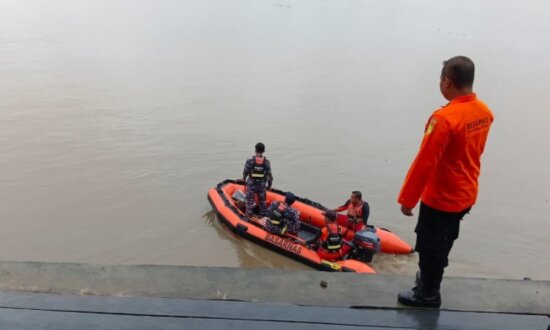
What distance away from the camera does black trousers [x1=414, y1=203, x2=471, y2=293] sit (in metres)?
2.28

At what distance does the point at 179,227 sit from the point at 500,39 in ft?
95.4

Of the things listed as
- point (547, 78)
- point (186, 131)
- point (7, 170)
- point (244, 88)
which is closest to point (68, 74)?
point (244, 88)

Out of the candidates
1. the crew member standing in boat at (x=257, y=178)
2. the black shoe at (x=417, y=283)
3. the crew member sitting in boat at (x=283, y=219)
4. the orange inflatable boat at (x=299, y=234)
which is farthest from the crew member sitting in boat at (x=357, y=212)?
the black shoe at (x=417, y=283)

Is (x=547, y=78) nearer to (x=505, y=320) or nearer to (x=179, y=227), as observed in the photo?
(x=179, y=227)

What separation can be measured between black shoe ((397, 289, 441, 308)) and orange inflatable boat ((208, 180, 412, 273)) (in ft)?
12.6

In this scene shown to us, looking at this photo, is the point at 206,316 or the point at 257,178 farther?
the point at 257,178

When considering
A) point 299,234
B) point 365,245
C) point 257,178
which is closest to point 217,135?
point 257,178

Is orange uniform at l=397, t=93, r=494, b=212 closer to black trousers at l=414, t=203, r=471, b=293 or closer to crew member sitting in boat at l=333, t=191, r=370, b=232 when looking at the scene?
black trousers at l=414, t=203, r=471, b=293

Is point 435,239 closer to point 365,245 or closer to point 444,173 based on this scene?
point 444,173

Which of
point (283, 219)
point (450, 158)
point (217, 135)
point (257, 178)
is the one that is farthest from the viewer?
point (217, 135)

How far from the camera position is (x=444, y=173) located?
2219 millimetres

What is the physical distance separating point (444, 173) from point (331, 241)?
425 cm

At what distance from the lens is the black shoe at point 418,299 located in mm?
2215

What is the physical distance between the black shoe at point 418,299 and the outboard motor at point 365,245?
418 cm
